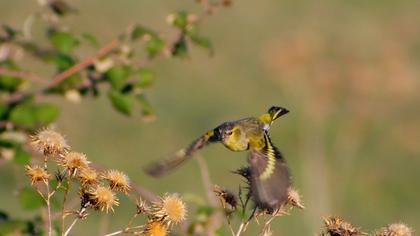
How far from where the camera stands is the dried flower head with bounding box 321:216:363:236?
9.37ft

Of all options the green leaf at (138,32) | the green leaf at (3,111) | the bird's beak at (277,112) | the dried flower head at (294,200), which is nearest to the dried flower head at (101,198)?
the dried flower head at (294,200)

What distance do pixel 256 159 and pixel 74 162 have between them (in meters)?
0.74

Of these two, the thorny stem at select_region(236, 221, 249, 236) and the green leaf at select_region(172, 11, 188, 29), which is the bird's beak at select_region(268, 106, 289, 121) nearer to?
the green leaf at select_region(172, 11, 188, 29)

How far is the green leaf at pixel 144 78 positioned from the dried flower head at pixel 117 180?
1149 millimetres

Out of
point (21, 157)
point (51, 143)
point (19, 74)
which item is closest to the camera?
point (51, 143)

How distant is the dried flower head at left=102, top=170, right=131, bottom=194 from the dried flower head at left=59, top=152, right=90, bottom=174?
81 mm

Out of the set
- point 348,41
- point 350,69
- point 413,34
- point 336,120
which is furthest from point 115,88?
point 413,34

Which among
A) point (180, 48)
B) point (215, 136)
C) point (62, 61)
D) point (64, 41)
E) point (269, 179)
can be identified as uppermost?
point (180, 48)

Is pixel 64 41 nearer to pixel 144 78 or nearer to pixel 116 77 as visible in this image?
pixel 116 77

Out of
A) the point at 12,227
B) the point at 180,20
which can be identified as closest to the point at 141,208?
the point at 12,227

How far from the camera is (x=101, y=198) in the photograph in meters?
2.73

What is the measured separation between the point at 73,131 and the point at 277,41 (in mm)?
4246

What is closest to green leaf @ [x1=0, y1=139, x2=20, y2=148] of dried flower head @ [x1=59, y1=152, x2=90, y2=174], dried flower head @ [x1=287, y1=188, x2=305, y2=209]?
dried flower head @ [x1=59, y1=152, x2=90, y2=174]

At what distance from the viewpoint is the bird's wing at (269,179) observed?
294 cm
